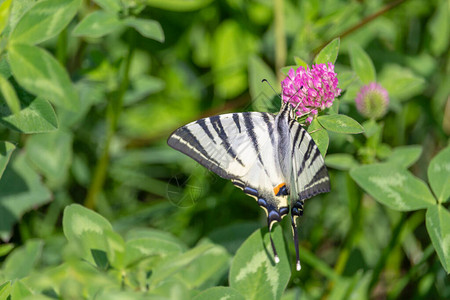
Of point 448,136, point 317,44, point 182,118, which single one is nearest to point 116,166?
point 182,118

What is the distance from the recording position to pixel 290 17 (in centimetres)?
280

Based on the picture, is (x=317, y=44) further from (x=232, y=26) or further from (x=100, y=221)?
(x=100, y=221)

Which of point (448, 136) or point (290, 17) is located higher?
point (290, 17)

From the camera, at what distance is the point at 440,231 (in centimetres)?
159

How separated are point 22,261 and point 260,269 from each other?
82 cm

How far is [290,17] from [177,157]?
0.96m

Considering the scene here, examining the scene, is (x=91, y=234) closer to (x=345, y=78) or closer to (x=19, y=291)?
(x=19, y=291)

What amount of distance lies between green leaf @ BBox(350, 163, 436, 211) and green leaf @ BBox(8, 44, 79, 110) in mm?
934

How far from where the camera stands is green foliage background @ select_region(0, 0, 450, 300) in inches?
58.9

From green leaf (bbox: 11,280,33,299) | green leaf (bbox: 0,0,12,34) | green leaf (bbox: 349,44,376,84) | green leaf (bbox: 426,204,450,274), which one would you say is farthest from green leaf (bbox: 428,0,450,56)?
green leaf (bbox: 11,280,33,299)

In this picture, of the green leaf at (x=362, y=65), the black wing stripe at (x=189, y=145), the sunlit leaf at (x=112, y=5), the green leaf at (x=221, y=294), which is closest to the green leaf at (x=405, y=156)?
the green leaf at (x=362, y=65)

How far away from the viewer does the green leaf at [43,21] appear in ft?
4.90

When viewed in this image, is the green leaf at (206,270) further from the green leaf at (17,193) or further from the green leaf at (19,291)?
the green leaf at (17,193)

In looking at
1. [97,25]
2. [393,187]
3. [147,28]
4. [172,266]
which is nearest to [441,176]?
[393,187]
